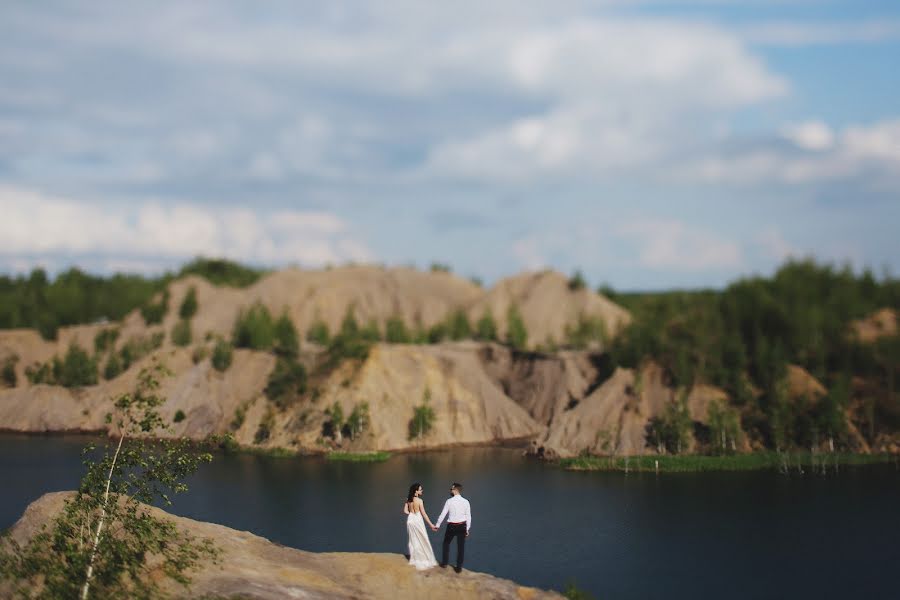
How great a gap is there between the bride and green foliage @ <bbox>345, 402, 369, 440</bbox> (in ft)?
159

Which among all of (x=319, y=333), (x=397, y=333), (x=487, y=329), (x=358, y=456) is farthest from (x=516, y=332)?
(x=358, y=456)

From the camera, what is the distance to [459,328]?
118312 millimetres

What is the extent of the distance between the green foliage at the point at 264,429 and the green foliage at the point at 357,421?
7453 millimetres

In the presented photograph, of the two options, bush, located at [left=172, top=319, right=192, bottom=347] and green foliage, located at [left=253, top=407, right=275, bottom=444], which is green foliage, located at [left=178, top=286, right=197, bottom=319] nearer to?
bush, located at [left=172, top=319, right=192, bottom=347]

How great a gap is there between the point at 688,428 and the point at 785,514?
65.6ft

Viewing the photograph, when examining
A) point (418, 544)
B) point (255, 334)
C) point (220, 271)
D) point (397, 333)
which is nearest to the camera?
point (418, 544)

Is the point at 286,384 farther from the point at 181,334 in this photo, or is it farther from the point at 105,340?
the point at 105,340

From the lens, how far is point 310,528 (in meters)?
45.6

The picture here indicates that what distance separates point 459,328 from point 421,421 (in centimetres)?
4047

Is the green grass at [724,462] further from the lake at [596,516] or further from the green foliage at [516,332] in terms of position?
the green foliage at [516,332]

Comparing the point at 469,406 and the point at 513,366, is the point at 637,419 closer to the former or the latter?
the point at 469,406

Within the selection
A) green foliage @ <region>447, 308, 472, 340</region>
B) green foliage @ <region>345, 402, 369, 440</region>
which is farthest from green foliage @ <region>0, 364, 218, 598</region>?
green foliage @ <region>447, 308, 472, 340</region>

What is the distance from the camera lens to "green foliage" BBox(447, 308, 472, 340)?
117875 mm

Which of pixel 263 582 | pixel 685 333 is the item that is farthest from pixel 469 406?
pixel 263 582
